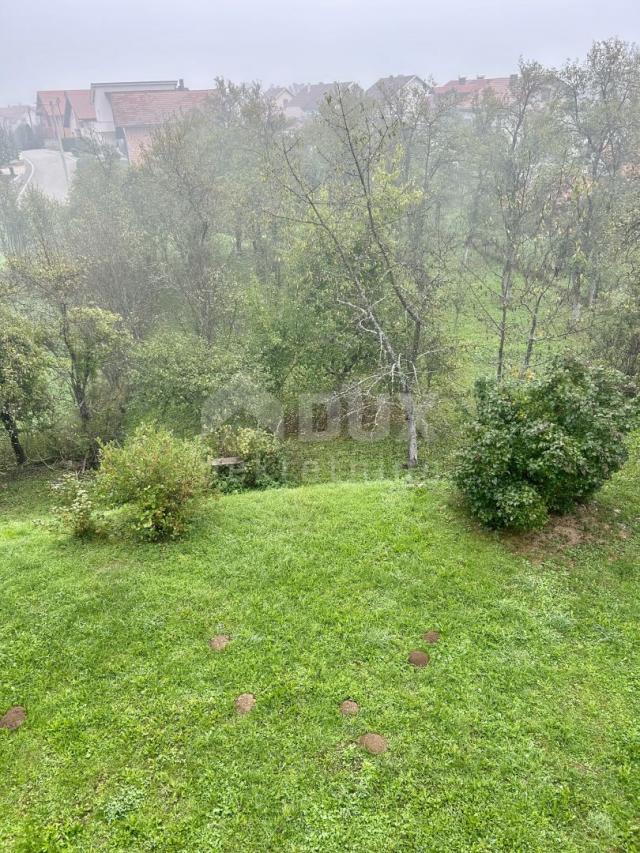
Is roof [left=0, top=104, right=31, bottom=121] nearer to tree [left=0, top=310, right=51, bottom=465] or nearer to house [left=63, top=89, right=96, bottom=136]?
house [left=63, top=89, right=96, bottom=136]

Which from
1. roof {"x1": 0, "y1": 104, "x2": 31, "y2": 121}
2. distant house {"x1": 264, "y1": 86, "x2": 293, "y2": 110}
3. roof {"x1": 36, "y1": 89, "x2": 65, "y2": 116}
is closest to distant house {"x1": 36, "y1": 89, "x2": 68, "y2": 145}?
roof {"x1": 36, "y1": 89, "x2": 65, "y2": 116}

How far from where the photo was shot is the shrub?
295 inches

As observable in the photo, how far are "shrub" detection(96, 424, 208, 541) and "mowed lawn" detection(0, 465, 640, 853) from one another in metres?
0.36

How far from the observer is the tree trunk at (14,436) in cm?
1237

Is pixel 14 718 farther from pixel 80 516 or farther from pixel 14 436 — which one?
pixel 14 436

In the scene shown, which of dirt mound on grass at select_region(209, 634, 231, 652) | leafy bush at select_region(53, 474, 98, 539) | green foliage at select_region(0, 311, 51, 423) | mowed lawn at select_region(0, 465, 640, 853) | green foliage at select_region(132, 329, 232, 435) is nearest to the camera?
mowed lawn at select_region(0, 465, 640, 853)

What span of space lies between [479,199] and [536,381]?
20643 millimetres

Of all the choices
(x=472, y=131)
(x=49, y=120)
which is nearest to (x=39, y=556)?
(x=472, y=131)

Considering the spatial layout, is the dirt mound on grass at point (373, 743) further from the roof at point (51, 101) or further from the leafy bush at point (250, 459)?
the roof at point (51, 101)

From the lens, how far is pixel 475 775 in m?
4.38

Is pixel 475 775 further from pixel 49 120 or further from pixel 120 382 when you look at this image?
pixel 49 120

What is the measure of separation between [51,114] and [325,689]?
80.8 metres

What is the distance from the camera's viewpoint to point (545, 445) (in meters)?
6.91

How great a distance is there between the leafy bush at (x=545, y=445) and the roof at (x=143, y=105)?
50.1 metres
